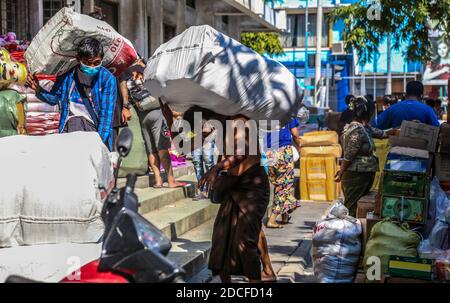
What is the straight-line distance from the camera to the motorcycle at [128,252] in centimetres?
289

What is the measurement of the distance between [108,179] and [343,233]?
2.28 meters

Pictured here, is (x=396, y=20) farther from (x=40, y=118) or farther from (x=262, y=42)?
(x=262, y=42)

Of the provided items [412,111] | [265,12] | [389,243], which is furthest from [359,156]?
[265,12]

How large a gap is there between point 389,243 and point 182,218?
2.76 meters

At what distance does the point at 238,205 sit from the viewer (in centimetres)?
534

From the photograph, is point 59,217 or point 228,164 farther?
point 228,164

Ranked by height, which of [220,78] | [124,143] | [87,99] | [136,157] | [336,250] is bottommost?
[336,250]

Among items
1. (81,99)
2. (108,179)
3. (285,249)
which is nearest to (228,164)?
(108,179)

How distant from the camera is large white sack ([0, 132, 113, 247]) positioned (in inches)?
177

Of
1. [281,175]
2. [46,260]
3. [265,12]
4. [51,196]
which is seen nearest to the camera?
[46,260]

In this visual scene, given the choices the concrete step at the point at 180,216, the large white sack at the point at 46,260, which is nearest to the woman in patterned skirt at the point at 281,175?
the concrete step at the point at 180,216

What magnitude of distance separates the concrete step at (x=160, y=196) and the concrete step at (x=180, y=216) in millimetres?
60
